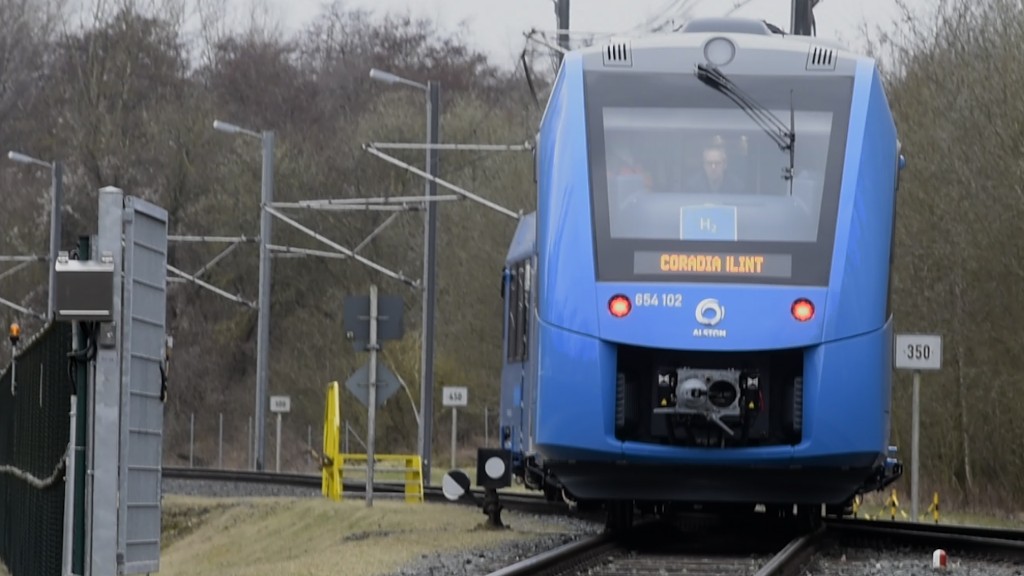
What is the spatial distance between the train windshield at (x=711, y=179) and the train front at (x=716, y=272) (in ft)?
0.04

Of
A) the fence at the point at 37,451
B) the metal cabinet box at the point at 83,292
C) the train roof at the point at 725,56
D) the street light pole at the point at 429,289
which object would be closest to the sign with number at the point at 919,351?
the train roof at the point at 725,56

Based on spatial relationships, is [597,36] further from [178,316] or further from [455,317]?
[178,316]

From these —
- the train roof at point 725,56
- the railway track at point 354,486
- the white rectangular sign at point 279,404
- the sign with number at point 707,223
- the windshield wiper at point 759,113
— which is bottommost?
the railway track at point 354,486

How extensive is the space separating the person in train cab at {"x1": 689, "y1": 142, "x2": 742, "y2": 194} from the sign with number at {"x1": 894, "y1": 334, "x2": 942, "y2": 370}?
8476 millimetres

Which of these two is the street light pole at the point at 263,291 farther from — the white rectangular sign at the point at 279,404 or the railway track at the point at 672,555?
the railway track at the point at 672,555

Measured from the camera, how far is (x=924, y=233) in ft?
97.7

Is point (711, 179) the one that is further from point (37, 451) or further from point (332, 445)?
point (332, 445)

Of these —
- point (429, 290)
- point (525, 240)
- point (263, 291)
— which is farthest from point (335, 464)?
point (263, 291)

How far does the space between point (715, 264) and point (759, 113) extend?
132cm

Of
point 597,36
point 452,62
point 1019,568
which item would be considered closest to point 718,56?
point 1019,568

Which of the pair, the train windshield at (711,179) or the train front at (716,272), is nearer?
the train front at (716,272)

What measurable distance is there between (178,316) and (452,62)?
1564 centimetres

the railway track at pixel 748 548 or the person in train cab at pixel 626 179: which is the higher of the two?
the person in train cab at pixel 626 179

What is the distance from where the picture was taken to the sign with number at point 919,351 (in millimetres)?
22734
